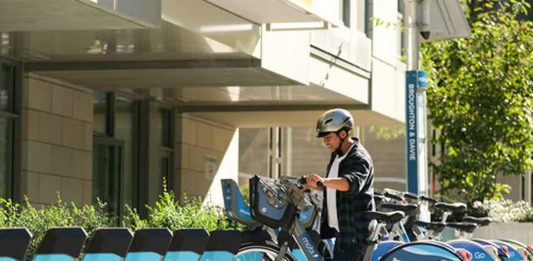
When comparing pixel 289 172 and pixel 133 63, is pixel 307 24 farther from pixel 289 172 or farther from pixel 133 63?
pixel 289 172

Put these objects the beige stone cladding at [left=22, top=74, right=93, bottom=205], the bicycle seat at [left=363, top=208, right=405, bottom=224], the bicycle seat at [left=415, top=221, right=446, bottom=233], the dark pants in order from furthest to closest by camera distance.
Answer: the beige stone cladding at [left=22, top=74, right=93, bottom=205]
the bicycle seat at [left=415, top=221, right=446, bottom=233]
the dark pants
the bicycle seat at [left=363, top=208, right=405, bottom=224]

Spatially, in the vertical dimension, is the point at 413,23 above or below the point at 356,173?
above

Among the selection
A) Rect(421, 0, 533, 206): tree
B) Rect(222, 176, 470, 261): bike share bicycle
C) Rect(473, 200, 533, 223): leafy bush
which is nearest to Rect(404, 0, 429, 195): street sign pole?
Rect(473, 200, 533, 223): leafy bush

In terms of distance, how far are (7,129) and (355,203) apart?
903cm

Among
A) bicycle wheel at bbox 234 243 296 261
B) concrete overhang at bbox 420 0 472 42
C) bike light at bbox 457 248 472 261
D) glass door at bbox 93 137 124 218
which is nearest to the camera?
bicycle wheel at bbox 234 243 296 261

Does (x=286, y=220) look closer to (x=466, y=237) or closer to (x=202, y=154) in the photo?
(x=466, y=237)

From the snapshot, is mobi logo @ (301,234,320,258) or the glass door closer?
mobi logo @ (301,234,320,258)

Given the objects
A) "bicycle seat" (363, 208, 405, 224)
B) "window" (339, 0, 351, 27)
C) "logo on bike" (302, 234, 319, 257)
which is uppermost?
"window" (339, 0, 351, 27)

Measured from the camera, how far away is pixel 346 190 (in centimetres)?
1003

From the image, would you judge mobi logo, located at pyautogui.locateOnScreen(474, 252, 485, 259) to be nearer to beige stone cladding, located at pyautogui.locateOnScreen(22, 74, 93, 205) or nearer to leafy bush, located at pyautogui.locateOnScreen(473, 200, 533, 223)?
beige stone cladding, located at pyautogui.locateOnScreen(22, 74, 93, 205)

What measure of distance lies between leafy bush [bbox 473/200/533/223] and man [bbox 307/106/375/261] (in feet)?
38.4

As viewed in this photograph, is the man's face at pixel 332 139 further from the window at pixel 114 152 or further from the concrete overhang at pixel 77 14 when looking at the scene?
the window at pixel 114 152

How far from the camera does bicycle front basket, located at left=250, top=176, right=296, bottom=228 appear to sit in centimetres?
999

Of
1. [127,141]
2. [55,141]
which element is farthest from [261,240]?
[127,141]
